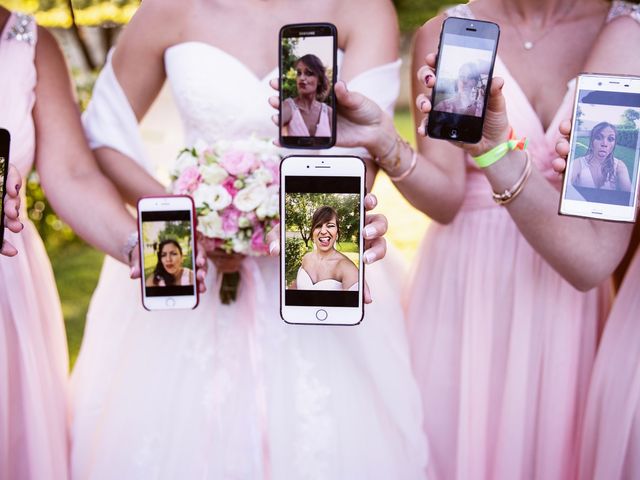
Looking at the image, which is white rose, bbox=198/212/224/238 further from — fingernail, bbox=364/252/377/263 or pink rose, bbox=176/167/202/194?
fingernail, bbox=364/252/377/263

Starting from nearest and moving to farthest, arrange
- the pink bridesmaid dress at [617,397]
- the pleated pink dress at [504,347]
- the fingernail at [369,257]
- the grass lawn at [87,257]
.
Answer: the fingernail at [369,257] < the pink bridesmaid dress at [617,397] < the pleated pink dress at [504,347] < the grass lawn at [87,257]

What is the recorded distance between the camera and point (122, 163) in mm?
2453

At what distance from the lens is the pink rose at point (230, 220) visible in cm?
205

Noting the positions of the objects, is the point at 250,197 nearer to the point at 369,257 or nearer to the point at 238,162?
the point at 238,162

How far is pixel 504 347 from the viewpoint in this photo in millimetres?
2434

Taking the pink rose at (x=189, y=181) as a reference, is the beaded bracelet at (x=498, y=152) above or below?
above

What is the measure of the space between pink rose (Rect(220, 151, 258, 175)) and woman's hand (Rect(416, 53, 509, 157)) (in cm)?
53

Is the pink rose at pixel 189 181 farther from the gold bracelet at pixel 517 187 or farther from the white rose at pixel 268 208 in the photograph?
the gold bracelet at pixel 517 187

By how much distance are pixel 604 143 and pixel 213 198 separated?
3.47 feet

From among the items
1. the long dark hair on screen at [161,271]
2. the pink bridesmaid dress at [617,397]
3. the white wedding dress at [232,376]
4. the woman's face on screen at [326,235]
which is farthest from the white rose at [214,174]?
the pink bridesmaid dress at [617,397]

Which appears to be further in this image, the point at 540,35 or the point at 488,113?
the point at 540,35

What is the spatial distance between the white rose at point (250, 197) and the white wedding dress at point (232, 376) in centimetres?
33

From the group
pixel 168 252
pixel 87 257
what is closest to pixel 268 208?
pixel 168 252

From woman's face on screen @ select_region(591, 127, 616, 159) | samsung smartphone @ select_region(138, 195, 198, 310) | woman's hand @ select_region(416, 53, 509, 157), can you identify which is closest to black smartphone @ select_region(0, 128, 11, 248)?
samsung smartphone @ select_region(138, 195, 198, 310)
